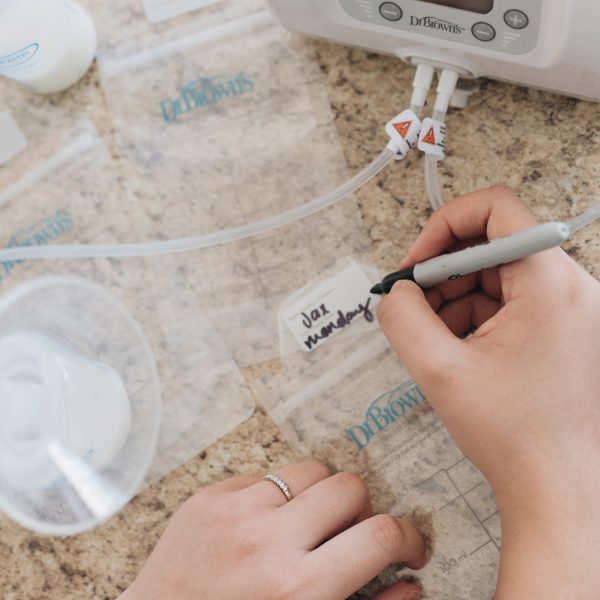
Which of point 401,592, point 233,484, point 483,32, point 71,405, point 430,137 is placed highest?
point 483,32

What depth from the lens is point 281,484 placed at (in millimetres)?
765

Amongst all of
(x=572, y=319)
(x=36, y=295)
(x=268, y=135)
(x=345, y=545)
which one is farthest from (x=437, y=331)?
(x=36, y=295)

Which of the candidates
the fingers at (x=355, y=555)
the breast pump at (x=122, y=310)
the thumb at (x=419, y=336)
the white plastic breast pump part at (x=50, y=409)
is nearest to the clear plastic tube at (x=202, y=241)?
the breast pump at (x=122, y=310)

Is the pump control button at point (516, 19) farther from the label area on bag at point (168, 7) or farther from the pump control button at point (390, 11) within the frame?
the label area on bag at point (168, 7)

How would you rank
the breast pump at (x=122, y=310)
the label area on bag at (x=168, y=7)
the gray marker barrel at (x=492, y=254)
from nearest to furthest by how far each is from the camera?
the gray marker barrel at (x=492, y=254) < the breast pump at (x=122, y=310) < the label area on bag at (x=168, y=7)

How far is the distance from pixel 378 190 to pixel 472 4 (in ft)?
0.80

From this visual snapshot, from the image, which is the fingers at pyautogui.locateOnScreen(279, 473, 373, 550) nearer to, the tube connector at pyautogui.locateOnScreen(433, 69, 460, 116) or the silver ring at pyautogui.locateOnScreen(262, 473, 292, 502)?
the silver ring at pyautogui.locateOnScreen(262, 473, 292, 502)

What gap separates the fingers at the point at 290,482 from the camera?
749 mm

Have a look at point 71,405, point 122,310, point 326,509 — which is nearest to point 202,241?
point 122,310

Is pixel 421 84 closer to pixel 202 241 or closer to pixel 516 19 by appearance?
pixel 516 19

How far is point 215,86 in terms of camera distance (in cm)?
88

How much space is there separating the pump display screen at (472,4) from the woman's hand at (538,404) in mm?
226

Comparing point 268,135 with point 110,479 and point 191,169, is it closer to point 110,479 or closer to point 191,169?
point 191,169

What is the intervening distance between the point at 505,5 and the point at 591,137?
0.22 meters
